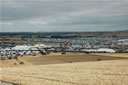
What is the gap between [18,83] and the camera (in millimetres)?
18438

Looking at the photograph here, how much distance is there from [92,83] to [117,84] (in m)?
1.85

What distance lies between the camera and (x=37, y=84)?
57.3 feet

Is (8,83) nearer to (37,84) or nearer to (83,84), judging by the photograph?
(37,84)

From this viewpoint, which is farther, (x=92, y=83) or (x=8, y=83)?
(x=8, y=83)

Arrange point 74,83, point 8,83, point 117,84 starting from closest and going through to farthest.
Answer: point 117,84 → point 74,83 → point 8,83

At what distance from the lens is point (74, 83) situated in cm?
1783

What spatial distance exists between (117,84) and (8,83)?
875 centimetres

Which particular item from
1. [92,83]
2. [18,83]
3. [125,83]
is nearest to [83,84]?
[92,83]

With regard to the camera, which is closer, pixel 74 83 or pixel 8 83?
pixel 74 83

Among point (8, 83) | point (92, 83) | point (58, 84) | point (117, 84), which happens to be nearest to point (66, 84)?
point (58, 84)

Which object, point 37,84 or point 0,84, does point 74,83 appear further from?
point 0,84

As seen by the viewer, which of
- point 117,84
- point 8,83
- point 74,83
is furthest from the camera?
point 8,83

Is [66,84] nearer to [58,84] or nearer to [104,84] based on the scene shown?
[58,84]

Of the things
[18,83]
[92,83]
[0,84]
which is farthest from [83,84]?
[0,84]
